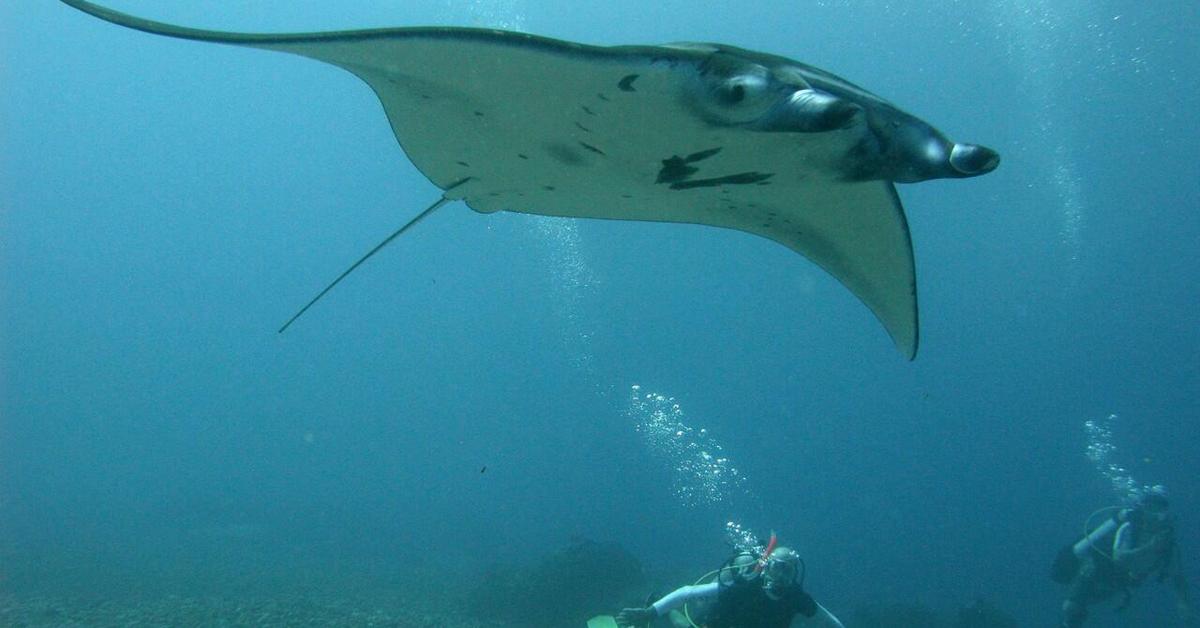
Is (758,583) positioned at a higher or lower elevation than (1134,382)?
lower

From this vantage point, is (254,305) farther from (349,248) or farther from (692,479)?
(692,479)

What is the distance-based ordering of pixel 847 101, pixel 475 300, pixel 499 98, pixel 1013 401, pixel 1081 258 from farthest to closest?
pixel 475 300, pixel 1013 401, pixel 1081 258, pixel 499 98, pixel 847 101

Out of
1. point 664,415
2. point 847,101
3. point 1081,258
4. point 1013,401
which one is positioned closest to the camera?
point 847,101

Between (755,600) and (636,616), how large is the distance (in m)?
0.94

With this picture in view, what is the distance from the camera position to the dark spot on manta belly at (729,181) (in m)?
2.70

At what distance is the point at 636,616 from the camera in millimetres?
5293

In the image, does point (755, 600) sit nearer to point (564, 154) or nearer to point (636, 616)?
point (636, 616)

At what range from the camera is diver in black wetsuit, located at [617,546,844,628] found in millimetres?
5297

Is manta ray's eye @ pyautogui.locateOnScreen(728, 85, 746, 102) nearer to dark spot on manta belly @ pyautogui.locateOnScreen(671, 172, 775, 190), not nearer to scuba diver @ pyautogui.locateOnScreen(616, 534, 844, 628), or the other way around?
dark spot on manta belly @ pyautogui.locateOnScreen(671, 172, 775, 190)

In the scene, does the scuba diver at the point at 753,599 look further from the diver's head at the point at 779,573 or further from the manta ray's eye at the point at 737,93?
the manta ray's eye at the point at 737,93

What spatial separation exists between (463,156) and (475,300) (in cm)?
6972

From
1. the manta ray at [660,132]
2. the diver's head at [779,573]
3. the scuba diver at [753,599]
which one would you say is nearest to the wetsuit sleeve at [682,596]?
the scuba diver at [753,599]

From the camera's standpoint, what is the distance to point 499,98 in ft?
8.20

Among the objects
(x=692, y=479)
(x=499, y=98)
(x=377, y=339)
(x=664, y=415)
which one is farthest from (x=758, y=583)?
(x=377, y=339)
